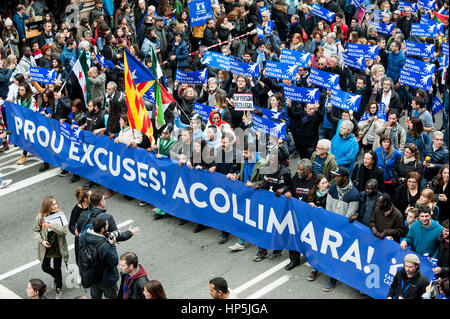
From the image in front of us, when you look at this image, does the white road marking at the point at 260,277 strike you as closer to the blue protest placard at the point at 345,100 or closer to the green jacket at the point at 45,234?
the green jacket at the point at 45,234

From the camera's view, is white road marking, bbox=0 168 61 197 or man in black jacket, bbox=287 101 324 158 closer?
man in black jacket, bbox=287 101 324 158

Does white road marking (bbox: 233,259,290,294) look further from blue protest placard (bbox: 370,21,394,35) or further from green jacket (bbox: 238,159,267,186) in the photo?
blue protest placard (bbox: 370,21,394,35)

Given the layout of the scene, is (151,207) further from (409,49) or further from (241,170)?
(409,49)

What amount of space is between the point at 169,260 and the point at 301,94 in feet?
14.3

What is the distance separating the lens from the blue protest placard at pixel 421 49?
55.1 ft

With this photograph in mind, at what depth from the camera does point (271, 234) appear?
40.6ft

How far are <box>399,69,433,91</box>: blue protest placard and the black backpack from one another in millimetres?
7606

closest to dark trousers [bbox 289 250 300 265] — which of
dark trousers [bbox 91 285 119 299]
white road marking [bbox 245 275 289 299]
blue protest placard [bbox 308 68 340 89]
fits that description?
white road marking [bbox 245 275 289 299]

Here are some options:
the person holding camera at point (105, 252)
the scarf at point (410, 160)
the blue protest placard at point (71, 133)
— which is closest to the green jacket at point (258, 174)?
the scarf at point (410, 160)

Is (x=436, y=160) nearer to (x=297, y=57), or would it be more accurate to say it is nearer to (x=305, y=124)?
(x=305, y=124)

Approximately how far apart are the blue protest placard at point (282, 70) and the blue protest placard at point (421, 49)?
263 cm

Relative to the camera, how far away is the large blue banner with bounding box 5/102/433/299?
36.5 ft

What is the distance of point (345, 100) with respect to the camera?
14719mm

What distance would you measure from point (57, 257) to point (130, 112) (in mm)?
3447
